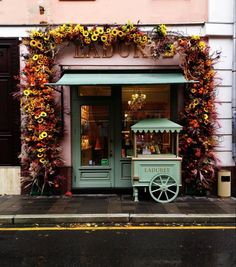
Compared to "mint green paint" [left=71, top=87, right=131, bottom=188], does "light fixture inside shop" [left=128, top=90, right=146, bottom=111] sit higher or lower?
higher

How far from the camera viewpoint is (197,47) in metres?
9.30

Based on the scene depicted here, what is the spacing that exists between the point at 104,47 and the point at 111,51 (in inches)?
8.7

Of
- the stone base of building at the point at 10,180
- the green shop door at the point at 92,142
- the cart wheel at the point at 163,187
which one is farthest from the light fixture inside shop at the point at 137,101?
the stone base of building at the point at 10,180

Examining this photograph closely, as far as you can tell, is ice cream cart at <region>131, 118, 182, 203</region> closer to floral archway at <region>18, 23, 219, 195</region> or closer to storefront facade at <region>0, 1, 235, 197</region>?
storefront facade at <region>0, 1, 235, 197</region>

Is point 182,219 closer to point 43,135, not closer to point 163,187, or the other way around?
point 163,187

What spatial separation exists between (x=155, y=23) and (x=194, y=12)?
101 cm

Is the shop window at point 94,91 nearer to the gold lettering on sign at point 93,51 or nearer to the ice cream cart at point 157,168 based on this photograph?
the gold lettering on sign at point 93,51

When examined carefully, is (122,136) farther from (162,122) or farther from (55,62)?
(55,62)

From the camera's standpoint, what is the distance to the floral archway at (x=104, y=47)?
9305mm

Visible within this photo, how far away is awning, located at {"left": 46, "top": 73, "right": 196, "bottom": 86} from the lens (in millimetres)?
8711
